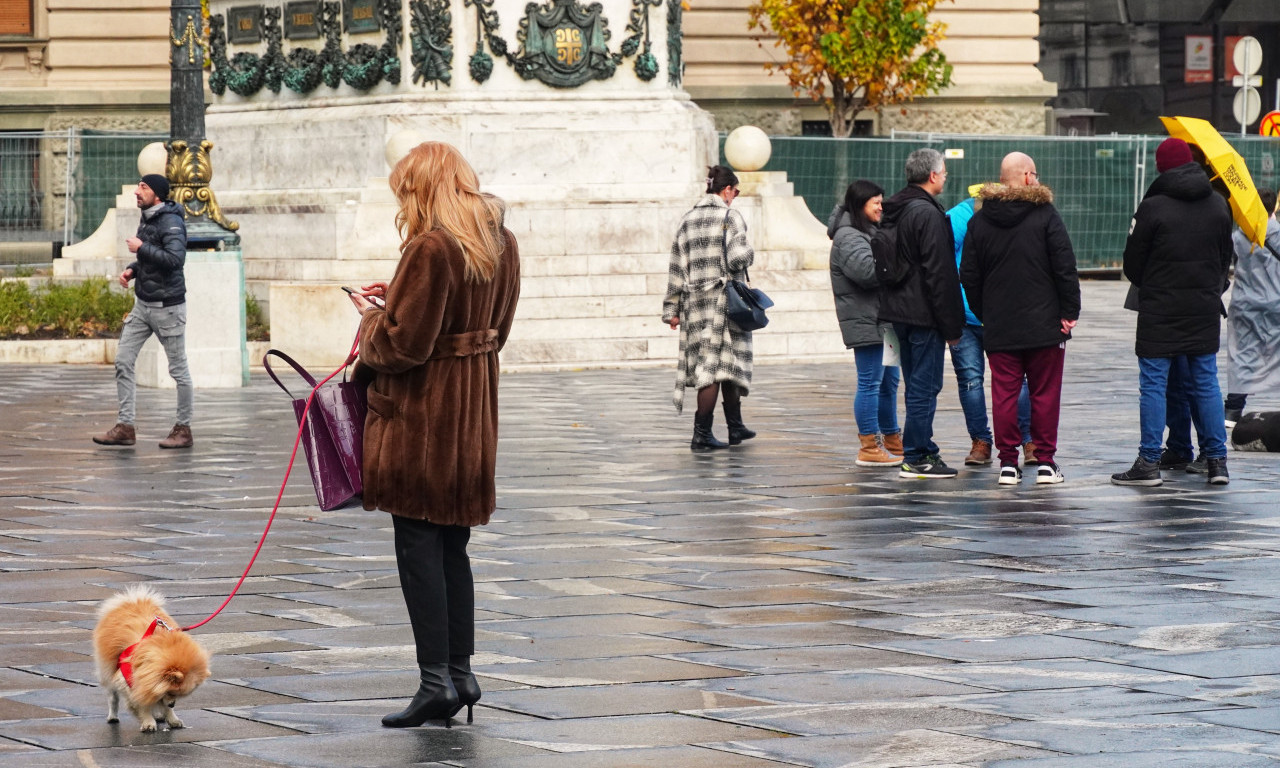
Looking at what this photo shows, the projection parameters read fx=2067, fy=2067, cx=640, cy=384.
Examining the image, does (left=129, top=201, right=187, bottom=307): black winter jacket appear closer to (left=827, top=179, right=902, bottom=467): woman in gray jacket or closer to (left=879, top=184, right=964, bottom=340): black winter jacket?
(left=827, top=179, right=902, bottom=467): woman in gray jacket

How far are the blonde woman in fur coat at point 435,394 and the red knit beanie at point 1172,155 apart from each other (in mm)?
5866

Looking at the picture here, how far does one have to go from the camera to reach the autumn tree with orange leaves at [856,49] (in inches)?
1308

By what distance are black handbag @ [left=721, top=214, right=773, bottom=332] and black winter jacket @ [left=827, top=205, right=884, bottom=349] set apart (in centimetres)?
67

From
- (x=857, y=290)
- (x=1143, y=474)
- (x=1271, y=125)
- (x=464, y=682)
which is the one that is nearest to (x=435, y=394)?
(x=464, y=682)

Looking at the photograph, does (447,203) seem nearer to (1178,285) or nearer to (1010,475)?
(1010,475)

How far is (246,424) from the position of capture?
1398 cm

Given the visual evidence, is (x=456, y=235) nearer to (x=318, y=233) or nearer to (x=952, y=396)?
(x=952, y=396)

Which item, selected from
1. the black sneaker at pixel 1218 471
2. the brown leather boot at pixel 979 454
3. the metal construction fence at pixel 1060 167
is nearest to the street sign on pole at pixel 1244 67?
the metal construction fence at pixel 1060 167

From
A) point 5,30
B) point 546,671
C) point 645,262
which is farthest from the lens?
point 5,30

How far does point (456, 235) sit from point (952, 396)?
1055 centimetres

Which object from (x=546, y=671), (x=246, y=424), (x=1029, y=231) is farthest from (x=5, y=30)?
(x=546, y=671)

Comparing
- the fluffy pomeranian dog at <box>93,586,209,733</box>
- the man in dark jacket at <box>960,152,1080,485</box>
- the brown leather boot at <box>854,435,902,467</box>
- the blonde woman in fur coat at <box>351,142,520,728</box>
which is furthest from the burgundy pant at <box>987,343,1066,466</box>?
the fluffy pomeranian dog at <box>93,586,209,733</box>

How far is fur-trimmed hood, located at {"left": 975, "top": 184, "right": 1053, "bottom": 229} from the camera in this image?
10.8 meters

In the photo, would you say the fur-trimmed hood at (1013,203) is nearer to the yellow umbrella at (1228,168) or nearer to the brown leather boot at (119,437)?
the yellow umbrella at (1228,168)
